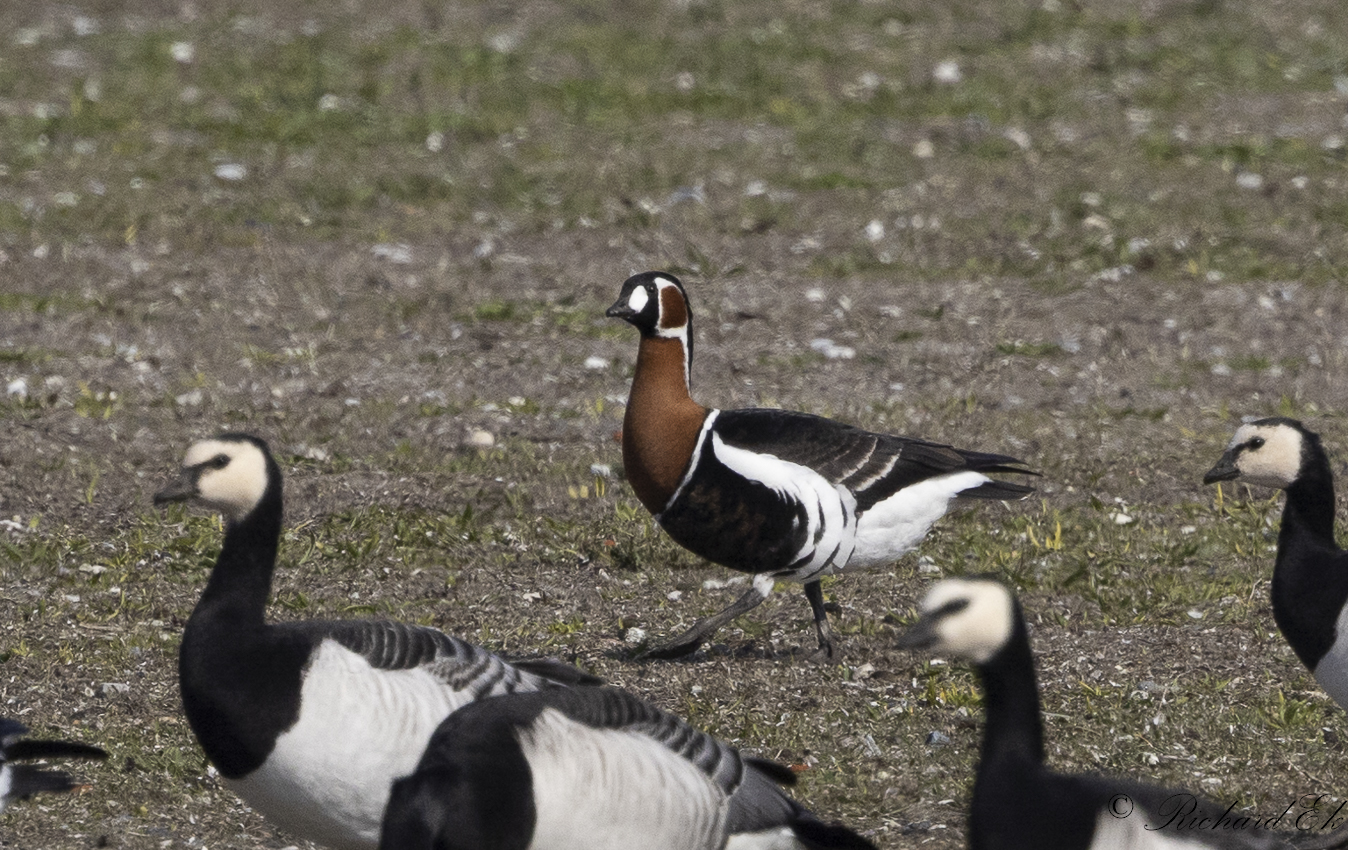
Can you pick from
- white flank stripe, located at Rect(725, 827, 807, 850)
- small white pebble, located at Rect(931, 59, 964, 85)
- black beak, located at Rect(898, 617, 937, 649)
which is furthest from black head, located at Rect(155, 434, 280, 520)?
small white pebble, located at Rect(931, 59, 964, 85)

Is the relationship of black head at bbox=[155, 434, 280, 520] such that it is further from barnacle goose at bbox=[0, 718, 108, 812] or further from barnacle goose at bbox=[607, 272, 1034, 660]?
barnacle goose at bbox=[607, 272, 1034, 660]

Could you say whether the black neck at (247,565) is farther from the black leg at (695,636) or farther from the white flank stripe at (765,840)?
A: the black leg at (695,636)

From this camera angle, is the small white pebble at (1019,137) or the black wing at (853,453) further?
the small white pebble at (1019,137)

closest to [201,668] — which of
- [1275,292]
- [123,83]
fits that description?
[1275,292]

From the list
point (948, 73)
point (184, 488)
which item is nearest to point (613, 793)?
point (184, 488)

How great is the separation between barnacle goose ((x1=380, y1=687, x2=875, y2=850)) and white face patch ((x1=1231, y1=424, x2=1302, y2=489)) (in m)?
2.39

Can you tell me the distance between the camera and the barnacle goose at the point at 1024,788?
4695 mm

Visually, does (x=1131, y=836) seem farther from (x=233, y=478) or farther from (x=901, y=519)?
(x=901, y=519)

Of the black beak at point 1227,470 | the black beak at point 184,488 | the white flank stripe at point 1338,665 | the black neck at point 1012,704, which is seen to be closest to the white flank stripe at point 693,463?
the black beak at point 1227,470

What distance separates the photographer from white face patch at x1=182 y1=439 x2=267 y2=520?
229 inches

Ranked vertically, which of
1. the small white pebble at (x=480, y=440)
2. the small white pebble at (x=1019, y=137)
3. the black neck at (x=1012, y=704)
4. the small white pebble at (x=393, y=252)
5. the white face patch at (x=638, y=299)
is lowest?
the small white pebble at (x=393, y=252)

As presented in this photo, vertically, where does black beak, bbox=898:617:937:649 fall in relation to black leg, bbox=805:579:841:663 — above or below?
above

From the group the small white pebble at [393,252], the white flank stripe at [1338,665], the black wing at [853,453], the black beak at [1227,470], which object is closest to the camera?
the white flank stripe at [1338,665]

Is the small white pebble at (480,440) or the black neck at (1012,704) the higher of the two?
the black neck at (1012,704)
